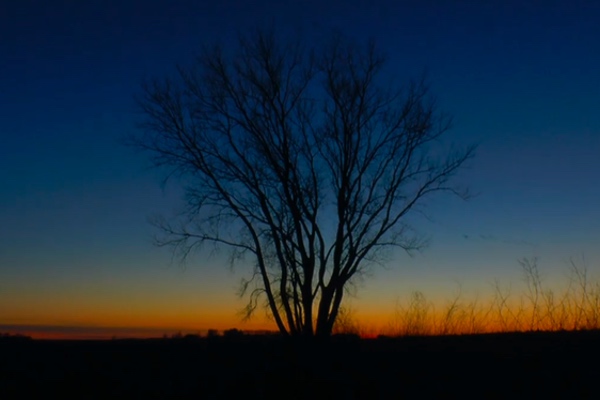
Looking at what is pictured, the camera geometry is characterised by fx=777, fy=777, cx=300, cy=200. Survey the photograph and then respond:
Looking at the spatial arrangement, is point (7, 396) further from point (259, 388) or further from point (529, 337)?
point (529, 337)

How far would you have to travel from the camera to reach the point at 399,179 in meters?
20.2

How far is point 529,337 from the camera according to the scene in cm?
1392

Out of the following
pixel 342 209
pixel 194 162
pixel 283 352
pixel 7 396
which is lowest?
pixel 7 396

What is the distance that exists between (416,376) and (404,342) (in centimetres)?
337

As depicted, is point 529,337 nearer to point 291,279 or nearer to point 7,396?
point 291,279

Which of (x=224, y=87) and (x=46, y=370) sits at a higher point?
(x=224, y=87)

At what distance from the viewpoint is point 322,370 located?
11047 millimetres

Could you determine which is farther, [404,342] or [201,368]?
[404,342]

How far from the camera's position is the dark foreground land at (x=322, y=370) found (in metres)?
10.3

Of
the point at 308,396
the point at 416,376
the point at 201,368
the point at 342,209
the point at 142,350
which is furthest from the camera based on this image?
the point at 342,209

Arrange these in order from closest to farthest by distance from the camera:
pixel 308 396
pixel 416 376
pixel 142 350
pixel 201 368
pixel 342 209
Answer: pixel 308 396, pixel 416 376, pixel 201 368, pixel 142 350, pixel 342 209

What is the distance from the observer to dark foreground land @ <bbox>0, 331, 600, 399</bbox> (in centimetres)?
1030

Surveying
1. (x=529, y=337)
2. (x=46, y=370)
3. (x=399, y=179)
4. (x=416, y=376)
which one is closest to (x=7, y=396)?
(x=46, y=370)

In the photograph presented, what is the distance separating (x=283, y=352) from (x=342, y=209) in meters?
7.89
